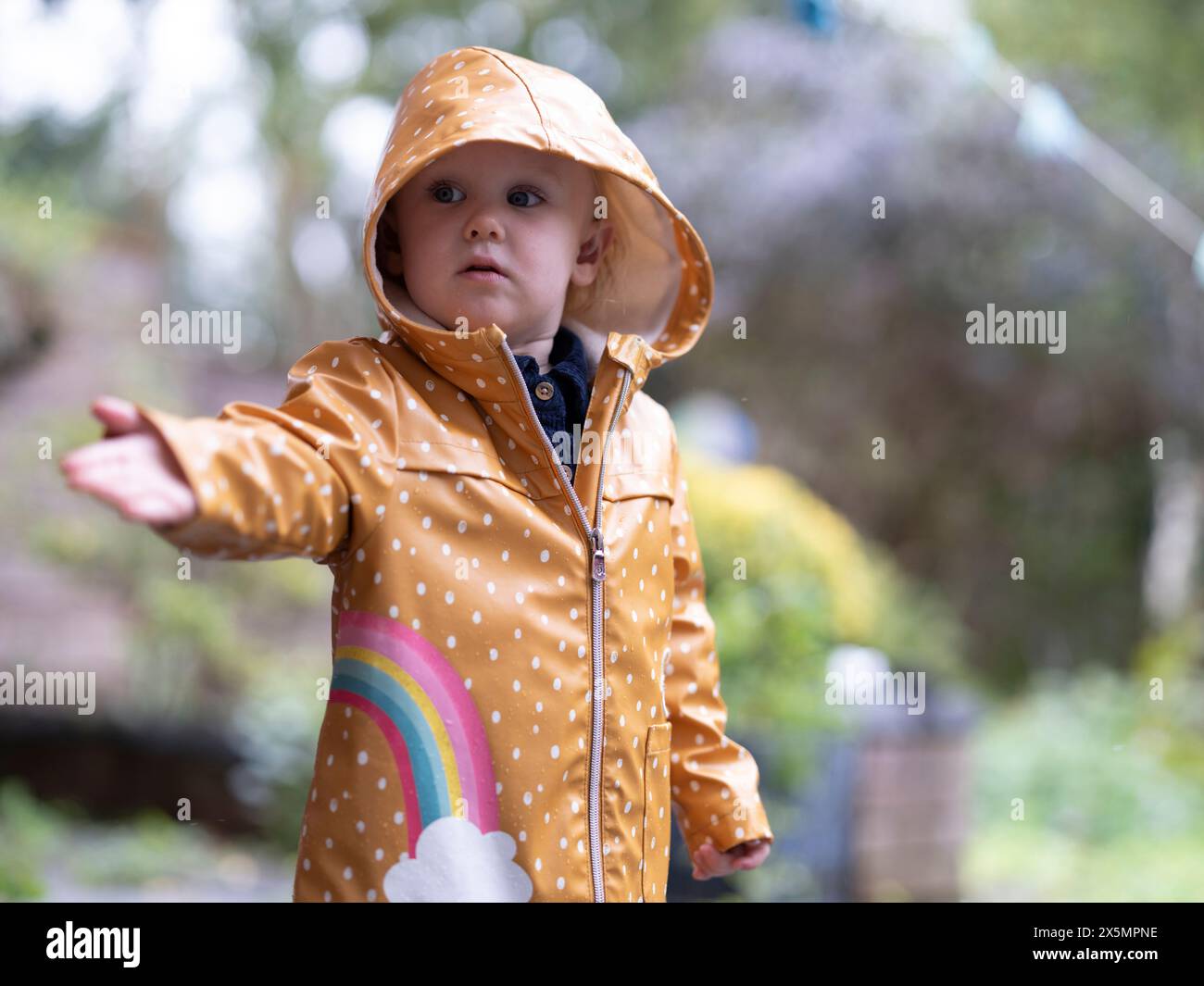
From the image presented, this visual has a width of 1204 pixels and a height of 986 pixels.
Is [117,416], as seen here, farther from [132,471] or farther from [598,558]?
[598,558]

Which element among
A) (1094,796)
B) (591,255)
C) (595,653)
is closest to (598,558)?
(595,653)

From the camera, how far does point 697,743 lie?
5.49 feet

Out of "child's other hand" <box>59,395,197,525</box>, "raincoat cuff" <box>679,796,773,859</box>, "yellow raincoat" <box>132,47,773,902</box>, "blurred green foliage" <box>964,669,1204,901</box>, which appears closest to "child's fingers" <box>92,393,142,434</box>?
"child's other hand" <box>59,395,197,525</box>

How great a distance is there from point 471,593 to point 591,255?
528 millimetres

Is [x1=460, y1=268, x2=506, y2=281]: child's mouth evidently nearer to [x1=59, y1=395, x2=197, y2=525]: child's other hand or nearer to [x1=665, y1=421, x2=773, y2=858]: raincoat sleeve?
[x1=665, y1=421, x2=773, y2=858]: raincoat sleeve

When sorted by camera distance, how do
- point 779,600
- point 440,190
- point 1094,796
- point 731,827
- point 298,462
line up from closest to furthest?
point 298,462 → point 440,190 → point 731,827 → point 779,600 → point 1094,796

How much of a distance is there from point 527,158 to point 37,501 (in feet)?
12.0

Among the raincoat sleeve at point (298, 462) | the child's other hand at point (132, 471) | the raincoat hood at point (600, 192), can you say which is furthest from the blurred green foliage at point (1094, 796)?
the child's other hand at point (132, 471)

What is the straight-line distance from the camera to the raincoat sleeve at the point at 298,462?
1113 mm

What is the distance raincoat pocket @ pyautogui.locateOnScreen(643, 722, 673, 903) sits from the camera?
4.92 ft

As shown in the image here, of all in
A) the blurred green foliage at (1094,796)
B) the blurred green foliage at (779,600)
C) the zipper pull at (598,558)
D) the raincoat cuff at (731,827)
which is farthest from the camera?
the blurred green foliage at (1094,796)

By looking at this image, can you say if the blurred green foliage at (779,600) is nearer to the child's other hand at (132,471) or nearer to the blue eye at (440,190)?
the blue eye at (440,190)

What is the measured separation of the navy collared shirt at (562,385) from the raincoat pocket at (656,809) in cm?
32
